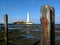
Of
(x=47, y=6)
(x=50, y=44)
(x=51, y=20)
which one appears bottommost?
(x=50, y=44)

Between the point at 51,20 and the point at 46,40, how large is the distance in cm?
60

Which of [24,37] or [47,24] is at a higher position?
[47,24]

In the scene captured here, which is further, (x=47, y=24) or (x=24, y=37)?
(x=24, y=37)

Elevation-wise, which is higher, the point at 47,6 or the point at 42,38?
the point at 47,6

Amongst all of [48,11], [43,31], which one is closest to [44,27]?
[43,31]

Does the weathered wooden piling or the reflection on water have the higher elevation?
the weathered wooden piling

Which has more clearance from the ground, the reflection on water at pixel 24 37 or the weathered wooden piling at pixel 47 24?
the weathered wooden piling at pixel 47 24

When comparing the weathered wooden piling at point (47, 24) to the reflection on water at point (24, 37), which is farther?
the reflection on water at point (24, 37)

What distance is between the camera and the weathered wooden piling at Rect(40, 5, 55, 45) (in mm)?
5207

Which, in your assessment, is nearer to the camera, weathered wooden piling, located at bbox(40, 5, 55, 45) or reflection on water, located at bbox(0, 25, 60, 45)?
weathered wooden piling, located at bbox(40, 5, 55, 45)

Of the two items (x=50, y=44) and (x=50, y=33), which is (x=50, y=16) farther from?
(x=50, y=44)

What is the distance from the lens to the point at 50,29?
5.29 metres

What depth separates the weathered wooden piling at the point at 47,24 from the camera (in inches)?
205

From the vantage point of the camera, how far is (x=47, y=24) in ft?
17.4
